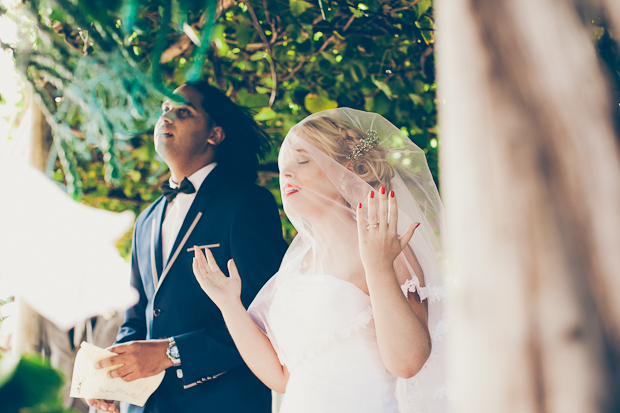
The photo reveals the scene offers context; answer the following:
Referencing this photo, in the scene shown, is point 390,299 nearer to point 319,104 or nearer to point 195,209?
point 195,209

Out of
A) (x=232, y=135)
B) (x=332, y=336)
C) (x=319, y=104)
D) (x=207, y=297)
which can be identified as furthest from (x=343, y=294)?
(x=319, y=104)

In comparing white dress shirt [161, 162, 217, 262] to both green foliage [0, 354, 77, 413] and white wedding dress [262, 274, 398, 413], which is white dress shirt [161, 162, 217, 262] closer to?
white wedding dress [262, 274, 398, 413]

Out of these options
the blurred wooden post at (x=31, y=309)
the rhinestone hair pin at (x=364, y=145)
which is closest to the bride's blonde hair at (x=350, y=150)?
the rhinestone hair pin at (x=364, y=145)

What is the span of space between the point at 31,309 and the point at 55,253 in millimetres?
556

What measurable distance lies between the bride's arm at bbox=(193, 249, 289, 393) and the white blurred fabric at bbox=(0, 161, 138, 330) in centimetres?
74

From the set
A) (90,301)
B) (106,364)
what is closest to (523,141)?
(106,364)

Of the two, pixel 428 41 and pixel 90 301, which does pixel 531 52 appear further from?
pixel 90 301

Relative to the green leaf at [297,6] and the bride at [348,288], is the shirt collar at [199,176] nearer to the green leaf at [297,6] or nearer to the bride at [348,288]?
the bride at [348,288]

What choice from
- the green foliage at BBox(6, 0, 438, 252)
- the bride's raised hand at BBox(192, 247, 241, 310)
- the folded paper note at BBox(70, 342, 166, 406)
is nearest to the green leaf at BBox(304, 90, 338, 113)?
the green foliage at BBox(6, 0, 438, 252)

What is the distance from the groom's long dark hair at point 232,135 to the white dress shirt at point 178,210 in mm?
107

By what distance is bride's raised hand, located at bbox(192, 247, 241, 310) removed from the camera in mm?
1807

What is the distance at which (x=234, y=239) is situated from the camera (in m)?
2.09

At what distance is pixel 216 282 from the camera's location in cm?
183

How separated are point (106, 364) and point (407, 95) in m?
2.40
